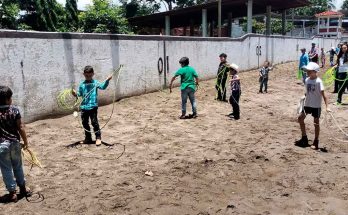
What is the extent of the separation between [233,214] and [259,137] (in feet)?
12.0

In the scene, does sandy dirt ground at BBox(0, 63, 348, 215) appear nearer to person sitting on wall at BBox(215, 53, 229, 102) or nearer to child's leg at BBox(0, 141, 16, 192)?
child's leg at BBox(0, 141, 16, 192)

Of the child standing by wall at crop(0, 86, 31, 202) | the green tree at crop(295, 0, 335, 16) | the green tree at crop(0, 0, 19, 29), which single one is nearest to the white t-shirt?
the child standing by wall at crop(0, 86, 31, 202)

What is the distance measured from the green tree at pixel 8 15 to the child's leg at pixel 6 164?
20.7m

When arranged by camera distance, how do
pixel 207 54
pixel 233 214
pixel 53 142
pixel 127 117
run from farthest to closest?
pixel 207 54, pixel 127 117, pixel 53 142, pixel 233 214

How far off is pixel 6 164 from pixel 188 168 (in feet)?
8.57

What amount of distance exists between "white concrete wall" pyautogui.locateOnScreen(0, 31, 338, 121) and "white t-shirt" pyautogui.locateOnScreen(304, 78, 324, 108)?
586cm

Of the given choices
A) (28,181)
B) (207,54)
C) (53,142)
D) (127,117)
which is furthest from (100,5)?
(28,181)

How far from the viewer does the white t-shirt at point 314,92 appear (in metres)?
6.73

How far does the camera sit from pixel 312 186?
5.23 metres

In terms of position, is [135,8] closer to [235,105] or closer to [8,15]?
[8,15]

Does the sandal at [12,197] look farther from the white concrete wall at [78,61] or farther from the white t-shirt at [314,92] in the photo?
the white t-shirt at [314,92]

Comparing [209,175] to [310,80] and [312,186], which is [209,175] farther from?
[310,80]

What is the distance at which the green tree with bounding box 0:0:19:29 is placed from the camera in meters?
22.8

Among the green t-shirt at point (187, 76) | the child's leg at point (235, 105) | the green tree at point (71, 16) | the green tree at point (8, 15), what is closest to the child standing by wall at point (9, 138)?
the green t-shirt at point (187, 76)
